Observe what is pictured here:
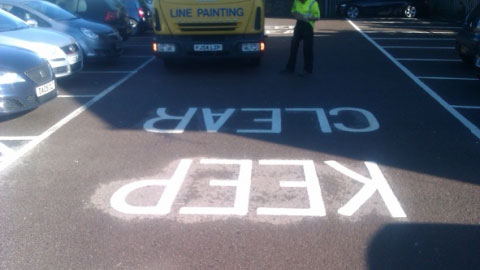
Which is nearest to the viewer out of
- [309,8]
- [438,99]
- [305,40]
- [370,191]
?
[370,191]

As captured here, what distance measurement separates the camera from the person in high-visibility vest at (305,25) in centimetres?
1016

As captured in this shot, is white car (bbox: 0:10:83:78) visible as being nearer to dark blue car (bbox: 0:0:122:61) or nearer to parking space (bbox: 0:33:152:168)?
parking space (bbox: 0:33:152:168)

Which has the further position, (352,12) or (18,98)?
(352,12)

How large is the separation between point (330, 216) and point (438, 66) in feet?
27.4

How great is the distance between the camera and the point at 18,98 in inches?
284

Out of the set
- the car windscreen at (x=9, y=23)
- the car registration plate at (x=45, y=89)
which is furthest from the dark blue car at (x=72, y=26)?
the car registration plate at (x=45, y=89)

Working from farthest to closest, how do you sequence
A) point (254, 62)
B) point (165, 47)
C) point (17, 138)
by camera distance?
point (254, 62), point (165, 47), point (17, 138)

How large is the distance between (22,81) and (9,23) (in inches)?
117

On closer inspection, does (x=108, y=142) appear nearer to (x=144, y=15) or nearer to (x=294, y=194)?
(x=294, y=194)

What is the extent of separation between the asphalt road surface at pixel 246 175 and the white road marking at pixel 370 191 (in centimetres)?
2

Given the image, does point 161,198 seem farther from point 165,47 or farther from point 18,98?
point 165,47

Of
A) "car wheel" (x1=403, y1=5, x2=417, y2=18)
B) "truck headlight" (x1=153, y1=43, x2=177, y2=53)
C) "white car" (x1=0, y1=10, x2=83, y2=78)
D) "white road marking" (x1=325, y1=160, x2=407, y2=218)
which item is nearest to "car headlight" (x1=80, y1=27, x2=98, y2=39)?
"white car" (x1=0, y1=10, x2=83, y2=78)

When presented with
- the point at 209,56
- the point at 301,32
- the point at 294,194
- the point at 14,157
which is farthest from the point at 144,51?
the point at 294,194

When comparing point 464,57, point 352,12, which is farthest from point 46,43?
point 352,12
